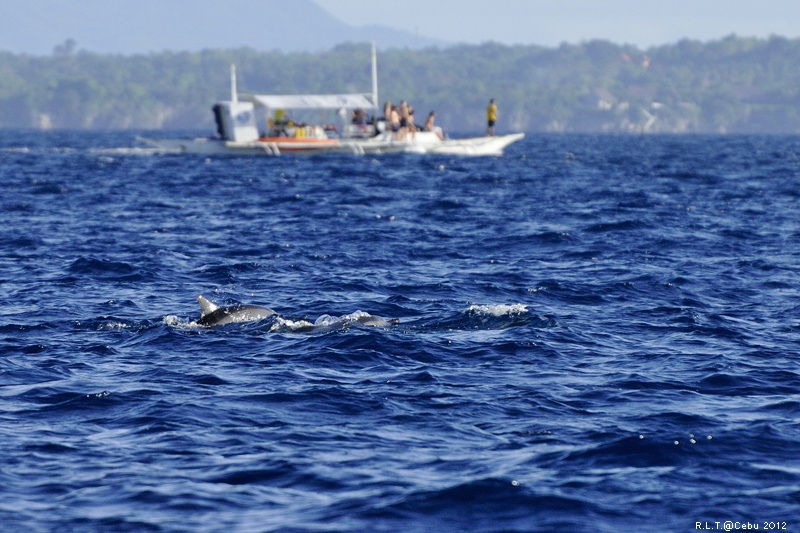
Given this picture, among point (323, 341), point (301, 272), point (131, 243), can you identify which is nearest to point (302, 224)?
point (131, 243)

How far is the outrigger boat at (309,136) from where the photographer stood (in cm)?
6325

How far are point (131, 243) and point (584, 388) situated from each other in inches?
605

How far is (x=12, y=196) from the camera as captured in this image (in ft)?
128

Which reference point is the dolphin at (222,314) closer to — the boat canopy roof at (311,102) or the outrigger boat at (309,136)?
the outrigger boat at (309,136)

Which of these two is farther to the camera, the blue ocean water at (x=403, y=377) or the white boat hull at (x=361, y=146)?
the white boat hull at (x=361, y=146)

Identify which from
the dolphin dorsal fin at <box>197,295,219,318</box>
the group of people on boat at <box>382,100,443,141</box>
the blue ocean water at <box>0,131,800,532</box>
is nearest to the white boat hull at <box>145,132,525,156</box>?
the group of people on boat at <box>382,100,443,141</box>

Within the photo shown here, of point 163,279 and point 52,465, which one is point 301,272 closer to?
point 163,279

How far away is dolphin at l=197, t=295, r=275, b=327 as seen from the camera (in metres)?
17.3

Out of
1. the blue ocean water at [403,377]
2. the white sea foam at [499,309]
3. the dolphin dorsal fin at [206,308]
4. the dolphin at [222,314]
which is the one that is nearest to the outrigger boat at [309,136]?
the blue ocean water at [403,377]

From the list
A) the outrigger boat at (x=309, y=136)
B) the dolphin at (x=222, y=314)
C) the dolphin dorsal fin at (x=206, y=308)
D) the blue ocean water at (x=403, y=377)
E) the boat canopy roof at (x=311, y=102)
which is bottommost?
the blue ocean water at (x=403, y=377)

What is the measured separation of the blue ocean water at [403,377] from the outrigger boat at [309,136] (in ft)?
104

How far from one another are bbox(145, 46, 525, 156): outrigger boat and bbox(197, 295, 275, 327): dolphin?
45.6 metres

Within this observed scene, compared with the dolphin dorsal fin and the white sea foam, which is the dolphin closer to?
the dolphin dorsal fin

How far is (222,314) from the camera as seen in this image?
1741cm
